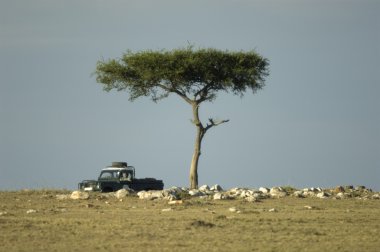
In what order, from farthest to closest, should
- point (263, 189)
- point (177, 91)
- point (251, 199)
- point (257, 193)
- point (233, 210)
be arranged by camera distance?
point (177, 91) < point (263, 189) < point (257, 193) < point (251, 199) < point (233, 210)

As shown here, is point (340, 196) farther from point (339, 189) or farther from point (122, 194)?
point (122, 194)

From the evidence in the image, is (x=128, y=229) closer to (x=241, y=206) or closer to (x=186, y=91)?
(x=241, y=206)

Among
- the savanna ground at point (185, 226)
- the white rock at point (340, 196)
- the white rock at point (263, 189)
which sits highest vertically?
the white rock at point (263, 189)

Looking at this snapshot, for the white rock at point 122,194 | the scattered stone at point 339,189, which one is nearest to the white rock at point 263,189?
the scattered stone at point 339,189

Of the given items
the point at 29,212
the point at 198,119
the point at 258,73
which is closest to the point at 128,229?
the point at 29,212

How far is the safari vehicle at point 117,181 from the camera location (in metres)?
42.9

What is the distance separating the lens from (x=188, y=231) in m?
23.1

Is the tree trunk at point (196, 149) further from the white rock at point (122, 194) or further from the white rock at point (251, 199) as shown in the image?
the white rock at point (251, 199)

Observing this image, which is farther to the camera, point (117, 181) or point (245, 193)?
point (117, 181)

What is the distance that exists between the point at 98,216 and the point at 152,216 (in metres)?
1.86

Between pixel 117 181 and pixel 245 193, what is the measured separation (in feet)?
23.7

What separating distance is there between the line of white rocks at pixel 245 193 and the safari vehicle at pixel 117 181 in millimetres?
2597

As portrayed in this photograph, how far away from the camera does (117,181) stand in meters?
43.0

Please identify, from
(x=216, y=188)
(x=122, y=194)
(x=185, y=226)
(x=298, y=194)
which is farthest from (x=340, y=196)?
(x=185, y=226)
